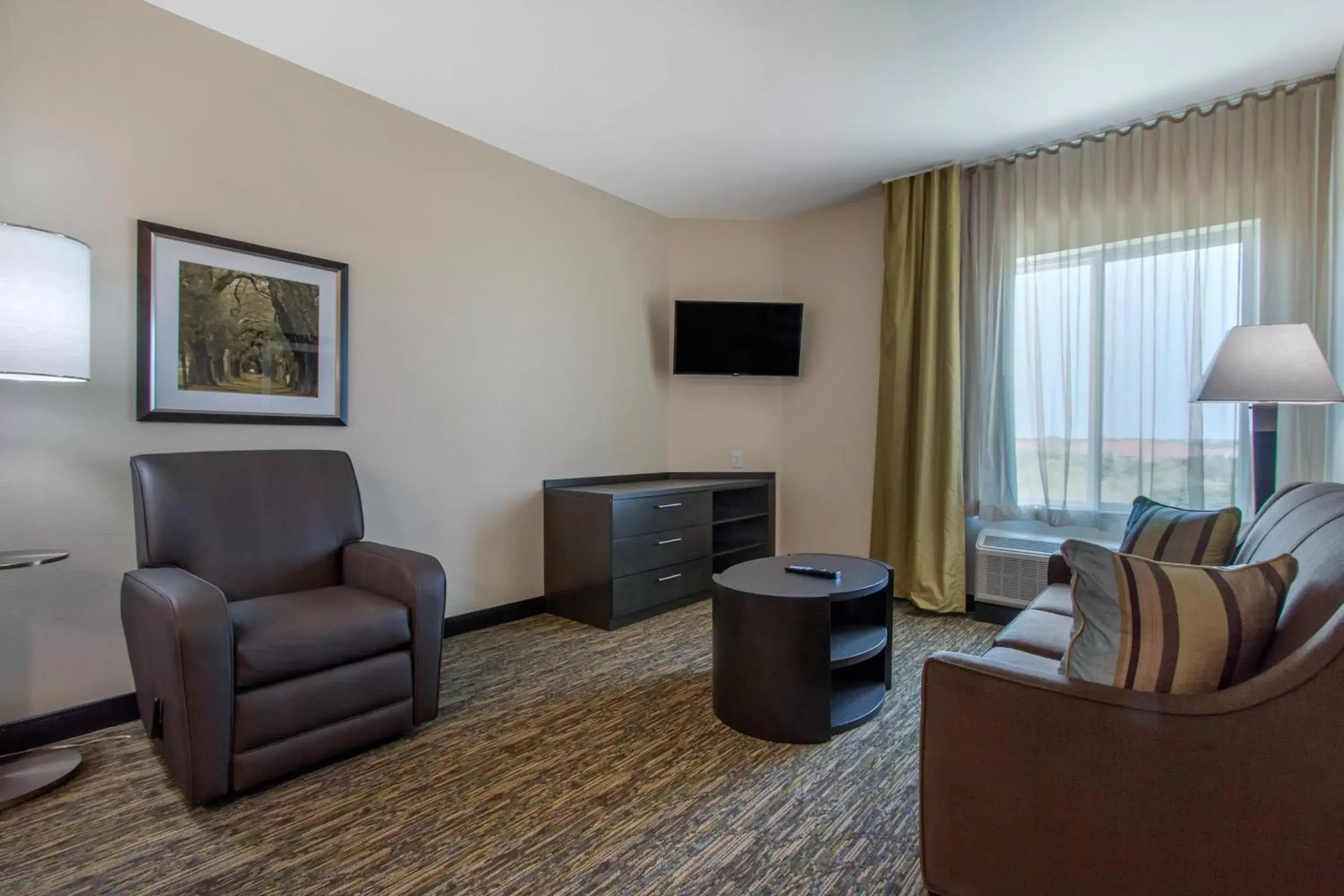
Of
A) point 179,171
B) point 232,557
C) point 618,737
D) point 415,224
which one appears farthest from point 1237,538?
point 179,171

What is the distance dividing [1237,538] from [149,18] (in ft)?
14.1

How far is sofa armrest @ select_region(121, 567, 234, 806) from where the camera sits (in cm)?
171

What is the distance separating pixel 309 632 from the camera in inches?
76.5

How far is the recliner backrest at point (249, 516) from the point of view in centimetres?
214

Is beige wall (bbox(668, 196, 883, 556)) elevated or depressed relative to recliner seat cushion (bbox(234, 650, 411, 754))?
elevated

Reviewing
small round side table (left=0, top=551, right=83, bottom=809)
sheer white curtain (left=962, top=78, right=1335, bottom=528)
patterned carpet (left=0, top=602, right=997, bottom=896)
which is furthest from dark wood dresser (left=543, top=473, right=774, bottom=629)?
small round side table (left=0, top=551, right=83, bottom=809)

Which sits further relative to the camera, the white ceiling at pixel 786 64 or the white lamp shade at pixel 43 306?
the white ceiling at pixel 786 64

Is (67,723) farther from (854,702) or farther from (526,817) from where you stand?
(854,702)

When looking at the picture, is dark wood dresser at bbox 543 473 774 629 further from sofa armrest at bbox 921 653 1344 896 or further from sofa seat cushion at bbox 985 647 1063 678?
sofa armrest at bbox 921 653 1344 896

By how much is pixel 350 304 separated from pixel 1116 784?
323 cm

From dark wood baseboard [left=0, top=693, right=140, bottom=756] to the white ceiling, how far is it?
2.61 metres

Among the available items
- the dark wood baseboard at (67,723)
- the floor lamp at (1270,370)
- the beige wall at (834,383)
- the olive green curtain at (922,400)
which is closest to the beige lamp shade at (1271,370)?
the floor lamp at (1270,370)

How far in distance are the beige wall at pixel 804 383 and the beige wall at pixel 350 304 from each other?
0.94 ft

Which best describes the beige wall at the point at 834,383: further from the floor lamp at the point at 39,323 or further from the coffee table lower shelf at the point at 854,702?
the floor lamp at the point at 39,323
